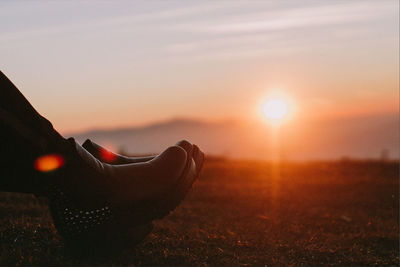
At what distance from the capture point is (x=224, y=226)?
5129mm

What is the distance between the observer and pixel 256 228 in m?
5.06

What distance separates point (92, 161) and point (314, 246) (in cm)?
231

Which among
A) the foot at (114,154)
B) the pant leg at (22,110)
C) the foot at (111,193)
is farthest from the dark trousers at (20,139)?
the foot at (114,154)

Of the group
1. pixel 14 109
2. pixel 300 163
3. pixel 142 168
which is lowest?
pixel 300 163

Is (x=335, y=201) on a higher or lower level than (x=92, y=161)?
lower

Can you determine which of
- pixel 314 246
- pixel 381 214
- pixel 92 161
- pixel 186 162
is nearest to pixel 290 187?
pixel 381 214

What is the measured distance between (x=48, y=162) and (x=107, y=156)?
90cm

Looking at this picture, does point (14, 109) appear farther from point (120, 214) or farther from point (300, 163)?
point (300, 163)

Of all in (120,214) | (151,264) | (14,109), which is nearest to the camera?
(14,109)

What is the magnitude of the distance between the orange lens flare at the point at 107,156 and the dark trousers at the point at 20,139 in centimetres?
80

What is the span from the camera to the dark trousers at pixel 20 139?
2.59 metres

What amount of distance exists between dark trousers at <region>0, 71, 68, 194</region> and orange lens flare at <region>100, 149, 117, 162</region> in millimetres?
801

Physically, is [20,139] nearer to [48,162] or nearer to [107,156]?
[48,162]

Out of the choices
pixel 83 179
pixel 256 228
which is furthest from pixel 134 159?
pixel 256 228
